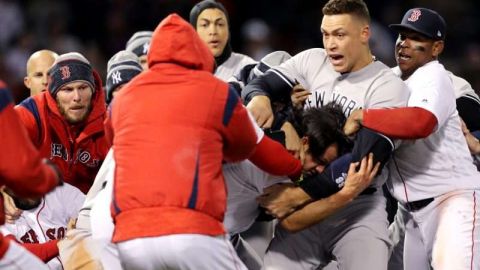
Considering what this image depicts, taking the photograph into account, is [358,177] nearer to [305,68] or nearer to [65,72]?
[305,68]

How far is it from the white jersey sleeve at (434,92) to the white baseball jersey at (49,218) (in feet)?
7.04

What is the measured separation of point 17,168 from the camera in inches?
177

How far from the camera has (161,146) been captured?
4789 millimetres

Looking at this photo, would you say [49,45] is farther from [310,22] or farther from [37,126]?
[37,126]

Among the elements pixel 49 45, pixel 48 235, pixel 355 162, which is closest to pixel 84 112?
pixel 48 235

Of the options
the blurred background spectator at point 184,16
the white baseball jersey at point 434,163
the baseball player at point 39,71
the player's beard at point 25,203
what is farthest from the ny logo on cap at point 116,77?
the blurred background spectator at point 184,16

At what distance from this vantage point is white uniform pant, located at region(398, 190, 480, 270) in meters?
5.88

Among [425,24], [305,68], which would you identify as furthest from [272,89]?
[425,24]

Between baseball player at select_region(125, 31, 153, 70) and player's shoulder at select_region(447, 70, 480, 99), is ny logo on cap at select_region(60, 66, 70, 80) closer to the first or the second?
baseball player at select_region(125, 31, 153, 70)

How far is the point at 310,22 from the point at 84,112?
6.17 m

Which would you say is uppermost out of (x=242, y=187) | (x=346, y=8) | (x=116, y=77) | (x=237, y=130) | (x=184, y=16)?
(x=346, y=8)

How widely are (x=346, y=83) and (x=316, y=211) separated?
813 millimetres

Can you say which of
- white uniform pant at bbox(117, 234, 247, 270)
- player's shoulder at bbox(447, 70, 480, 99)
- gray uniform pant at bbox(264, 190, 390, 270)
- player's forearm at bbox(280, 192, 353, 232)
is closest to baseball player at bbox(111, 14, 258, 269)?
white uniform pant at bbox(117, 234, 247, 270)

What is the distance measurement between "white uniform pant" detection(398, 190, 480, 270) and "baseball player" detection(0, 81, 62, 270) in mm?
2379
